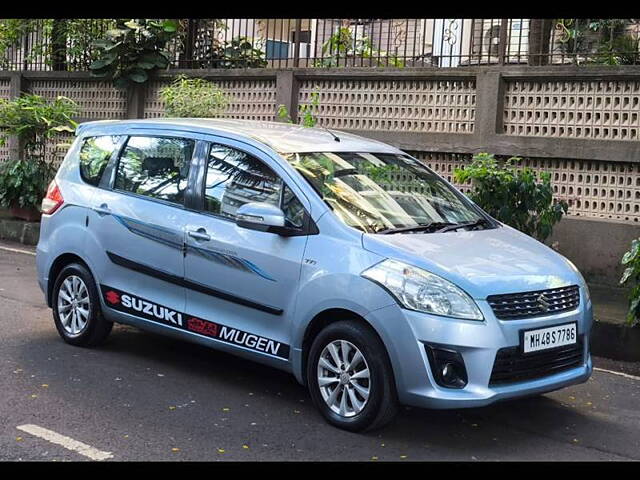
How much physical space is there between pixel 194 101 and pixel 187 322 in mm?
6080

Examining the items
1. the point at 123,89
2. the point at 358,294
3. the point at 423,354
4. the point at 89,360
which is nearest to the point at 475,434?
the point at 423,354

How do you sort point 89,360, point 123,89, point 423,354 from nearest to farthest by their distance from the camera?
1. point 423,354
2. point 89,360
3. point 123,89

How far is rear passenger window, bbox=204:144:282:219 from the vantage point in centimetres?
593

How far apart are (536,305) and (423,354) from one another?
2.53 feet

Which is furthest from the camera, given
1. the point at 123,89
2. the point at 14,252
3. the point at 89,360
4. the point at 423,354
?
the point at 123,89

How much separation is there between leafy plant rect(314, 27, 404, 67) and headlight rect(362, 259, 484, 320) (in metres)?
6.82

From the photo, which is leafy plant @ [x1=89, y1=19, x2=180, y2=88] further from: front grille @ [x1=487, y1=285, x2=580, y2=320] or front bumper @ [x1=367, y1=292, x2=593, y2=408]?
front bumper @ [x1=367, y1=292, x2=593, y2=408]

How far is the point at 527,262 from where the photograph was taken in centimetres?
547

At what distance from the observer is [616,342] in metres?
7.44

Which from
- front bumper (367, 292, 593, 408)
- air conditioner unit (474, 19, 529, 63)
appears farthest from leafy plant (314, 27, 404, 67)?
front bumper (367, 292, 593, 408)

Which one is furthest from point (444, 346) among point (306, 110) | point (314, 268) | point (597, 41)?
point (306, 110)

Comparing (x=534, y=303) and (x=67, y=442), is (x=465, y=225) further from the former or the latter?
(x=67, y=442)

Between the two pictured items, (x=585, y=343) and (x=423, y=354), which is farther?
(x=585, y=343)
